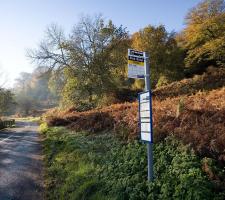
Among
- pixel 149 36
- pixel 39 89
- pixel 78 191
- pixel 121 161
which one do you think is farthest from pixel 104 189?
pixel 39 89

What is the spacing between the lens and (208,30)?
34.7 m

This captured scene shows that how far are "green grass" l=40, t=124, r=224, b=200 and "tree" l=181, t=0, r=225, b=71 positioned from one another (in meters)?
24.2

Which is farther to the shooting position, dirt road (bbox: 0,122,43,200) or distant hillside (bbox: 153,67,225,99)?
distant hillside (bbox: 153,67,225,99)

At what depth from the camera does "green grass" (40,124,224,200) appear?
615 cm

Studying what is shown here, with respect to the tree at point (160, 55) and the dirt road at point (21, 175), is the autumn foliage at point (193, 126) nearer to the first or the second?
the dirt road at point (21, 175)

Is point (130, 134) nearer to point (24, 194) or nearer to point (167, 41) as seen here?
point (24, 194)

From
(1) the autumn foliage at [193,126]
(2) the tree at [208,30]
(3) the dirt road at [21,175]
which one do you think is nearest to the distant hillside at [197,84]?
(2) the tree at [208,30]

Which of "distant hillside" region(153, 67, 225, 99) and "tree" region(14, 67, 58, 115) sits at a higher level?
"tree" region(14, 67, 58, 115)

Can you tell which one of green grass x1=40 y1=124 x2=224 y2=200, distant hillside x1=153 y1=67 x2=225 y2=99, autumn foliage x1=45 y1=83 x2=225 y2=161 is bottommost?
green grass x1=40 y1=124 x2=224 y2=200

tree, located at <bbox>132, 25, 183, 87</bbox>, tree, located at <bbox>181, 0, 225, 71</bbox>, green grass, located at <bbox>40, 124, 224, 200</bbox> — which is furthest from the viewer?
tree, located at <bbox>132, 25, 183, 87</bbox>

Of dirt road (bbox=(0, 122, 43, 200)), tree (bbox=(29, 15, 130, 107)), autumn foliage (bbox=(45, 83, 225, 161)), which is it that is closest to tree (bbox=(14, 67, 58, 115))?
tree (bbox=(29, 15, 130, 107))

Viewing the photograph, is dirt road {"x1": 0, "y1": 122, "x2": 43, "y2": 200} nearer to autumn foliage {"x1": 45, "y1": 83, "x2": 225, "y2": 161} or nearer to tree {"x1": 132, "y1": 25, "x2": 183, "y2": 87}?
autumn foliage {"x1": 45, "y1": 83, "x2": 225, "y2": 161}

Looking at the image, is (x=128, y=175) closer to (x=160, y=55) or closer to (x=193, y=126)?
(x=193, y=126)

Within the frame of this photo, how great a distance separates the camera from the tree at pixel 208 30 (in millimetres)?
32312
